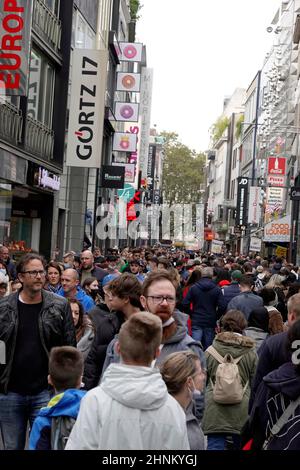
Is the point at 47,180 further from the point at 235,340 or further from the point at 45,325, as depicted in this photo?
the point at 45,325

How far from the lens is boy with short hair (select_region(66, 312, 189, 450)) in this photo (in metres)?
4.41

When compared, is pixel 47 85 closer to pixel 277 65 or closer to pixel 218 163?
pixel 277 65

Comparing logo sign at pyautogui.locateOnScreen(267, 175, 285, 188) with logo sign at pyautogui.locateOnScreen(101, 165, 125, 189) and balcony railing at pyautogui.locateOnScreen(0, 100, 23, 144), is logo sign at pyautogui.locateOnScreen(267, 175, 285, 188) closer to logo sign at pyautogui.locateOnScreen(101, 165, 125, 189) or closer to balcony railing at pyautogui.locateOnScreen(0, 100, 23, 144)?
logo sign at pyautogui.locateOnScreen(101, 165, 125, 189)

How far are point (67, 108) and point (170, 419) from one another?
30.1 metres

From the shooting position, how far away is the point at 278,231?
50312mm

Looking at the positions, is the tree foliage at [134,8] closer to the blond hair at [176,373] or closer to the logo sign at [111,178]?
the logo sign at [111,178]

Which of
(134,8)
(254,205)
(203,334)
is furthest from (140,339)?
(254,205)

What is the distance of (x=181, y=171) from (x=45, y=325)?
505 ft

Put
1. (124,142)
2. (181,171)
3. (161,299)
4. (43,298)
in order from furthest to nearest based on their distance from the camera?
(181,171) → (124,142) → (43,298) → (161,299)

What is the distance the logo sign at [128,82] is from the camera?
50969mm

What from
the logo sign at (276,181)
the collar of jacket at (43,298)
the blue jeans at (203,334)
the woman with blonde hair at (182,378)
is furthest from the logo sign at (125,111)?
the woman with blonde hair at (182,378)

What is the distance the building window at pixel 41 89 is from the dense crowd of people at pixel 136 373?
59.8ft
